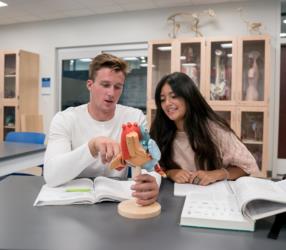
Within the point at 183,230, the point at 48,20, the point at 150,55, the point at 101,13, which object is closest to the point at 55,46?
the point at 48,20

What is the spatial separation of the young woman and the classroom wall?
2142mm

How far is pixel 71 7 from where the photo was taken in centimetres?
372

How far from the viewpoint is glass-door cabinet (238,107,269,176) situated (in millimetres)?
3113

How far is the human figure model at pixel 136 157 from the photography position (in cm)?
84

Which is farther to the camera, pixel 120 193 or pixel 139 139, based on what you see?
pixel 120 193

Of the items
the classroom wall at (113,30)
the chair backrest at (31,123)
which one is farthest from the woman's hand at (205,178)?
the chair backrest at (31,123)

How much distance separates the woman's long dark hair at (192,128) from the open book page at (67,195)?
530 mm

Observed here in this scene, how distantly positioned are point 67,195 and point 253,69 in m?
2.81

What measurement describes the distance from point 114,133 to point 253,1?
9.22ft

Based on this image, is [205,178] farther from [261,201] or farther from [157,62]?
[157,62]

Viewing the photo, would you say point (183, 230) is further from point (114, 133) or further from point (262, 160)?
point (262, 160)

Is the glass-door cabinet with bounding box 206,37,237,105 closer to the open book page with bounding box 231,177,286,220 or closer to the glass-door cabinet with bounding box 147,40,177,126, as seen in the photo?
the glass-door cabinet with bounding box 147,40,177,126

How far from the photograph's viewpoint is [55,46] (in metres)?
4.33

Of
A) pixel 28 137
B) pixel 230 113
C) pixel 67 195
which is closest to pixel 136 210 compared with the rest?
pixel 67 195
